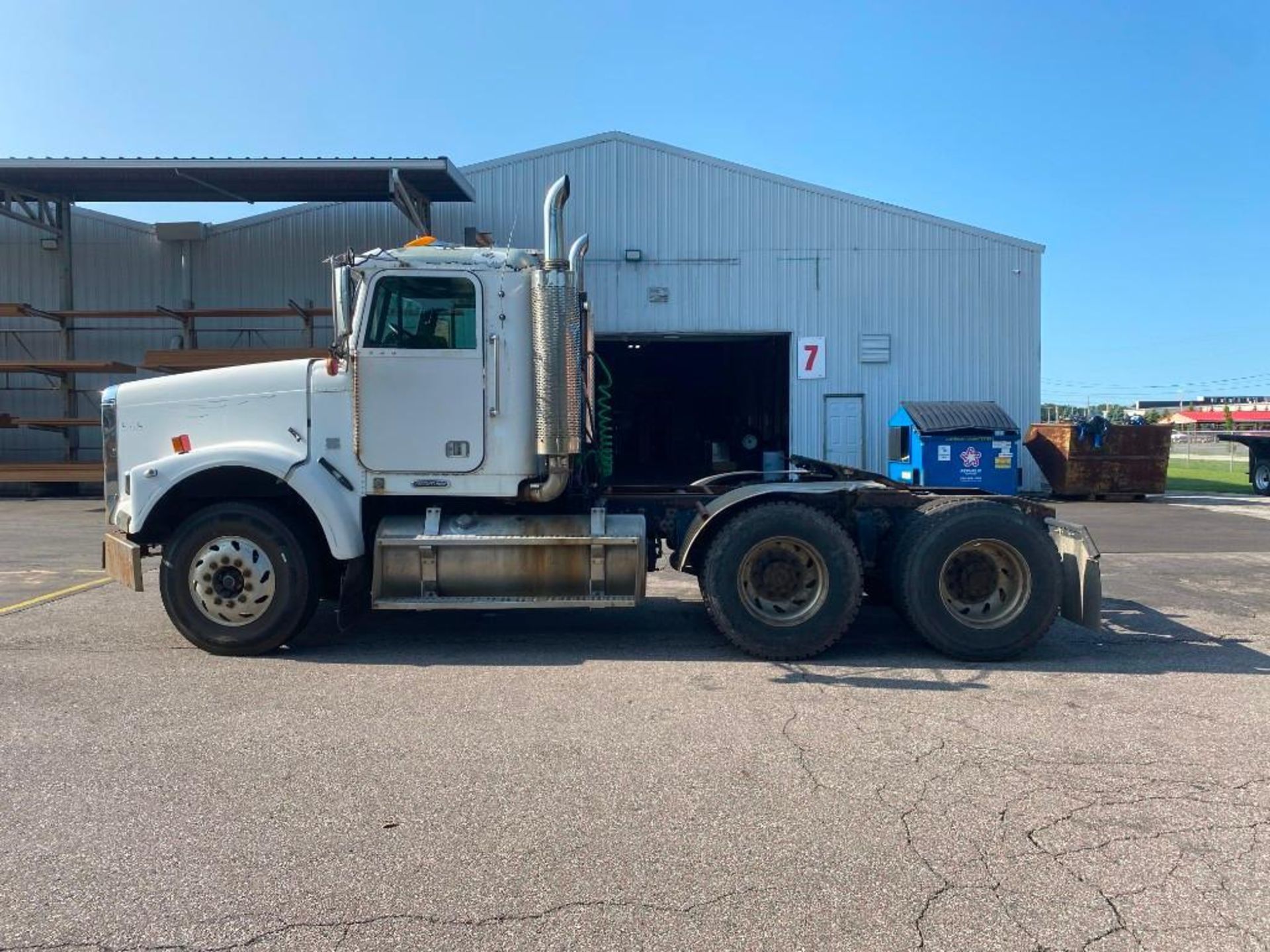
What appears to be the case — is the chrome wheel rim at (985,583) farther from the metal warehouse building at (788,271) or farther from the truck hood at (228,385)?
the metal warehouse building at (788,271)

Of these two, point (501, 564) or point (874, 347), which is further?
point (874, 347)

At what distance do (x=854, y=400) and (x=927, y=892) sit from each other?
61.8 ft

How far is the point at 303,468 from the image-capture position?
6.46 metres

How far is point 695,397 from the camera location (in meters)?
26.0

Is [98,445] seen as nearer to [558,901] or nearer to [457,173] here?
[457,173]

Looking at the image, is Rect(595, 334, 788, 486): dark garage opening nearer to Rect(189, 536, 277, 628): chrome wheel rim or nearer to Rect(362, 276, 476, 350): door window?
Rect(362, 276, 476, 350): door window

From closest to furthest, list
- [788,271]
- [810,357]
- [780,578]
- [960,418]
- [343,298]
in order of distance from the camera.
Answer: [343,298] < [780,578] < [960,418] < [788,271] < [810,357]

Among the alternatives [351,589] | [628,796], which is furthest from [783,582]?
[351,589]

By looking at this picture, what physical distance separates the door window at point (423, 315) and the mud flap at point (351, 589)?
1632 millimetres

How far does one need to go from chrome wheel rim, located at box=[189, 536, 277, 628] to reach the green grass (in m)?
26.4

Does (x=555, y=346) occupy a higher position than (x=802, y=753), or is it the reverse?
(x=555, y=346)

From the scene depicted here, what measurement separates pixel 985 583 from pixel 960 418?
9.57m

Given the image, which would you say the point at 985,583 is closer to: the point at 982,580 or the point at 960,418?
the point at 982,580

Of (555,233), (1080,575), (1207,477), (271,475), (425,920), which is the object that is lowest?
(1207,477)
